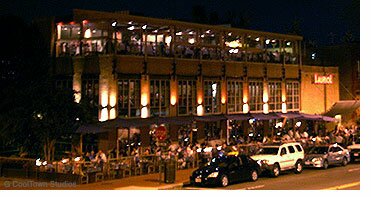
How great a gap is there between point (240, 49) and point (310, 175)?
51.6 ft

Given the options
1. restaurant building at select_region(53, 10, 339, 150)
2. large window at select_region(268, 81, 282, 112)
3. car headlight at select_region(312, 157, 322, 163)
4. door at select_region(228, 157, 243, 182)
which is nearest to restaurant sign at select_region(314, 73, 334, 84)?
restaurant building at select_region(53, 10, 339, 150)

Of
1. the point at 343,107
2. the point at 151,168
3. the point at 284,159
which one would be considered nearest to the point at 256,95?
the point at 343,107

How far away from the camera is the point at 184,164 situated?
2962 centimetres

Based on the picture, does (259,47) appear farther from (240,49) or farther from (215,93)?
(215,93)

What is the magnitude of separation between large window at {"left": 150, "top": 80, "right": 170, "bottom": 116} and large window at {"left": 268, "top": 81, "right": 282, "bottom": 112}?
10.7 metres

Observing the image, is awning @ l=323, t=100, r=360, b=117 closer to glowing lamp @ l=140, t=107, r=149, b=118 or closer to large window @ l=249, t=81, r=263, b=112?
large window @ l=249, t=81, r=263, b=112

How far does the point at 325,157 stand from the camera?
99.5 ft

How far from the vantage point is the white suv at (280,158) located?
87.0 ft

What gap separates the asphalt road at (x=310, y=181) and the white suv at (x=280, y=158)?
39cm

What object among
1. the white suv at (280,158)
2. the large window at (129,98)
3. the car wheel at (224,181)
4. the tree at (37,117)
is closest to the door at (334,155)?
the white suv at (280,158)

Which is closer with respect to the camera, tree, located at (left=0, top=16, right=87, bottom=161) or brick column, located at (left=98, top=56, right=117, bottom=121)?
tree, located at (left=0, top=16, right=87, bottom=161)

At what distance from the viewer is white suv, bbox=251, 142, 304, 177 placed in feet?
87.0

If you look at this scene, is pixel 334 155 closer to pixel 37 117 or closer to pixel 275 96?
pixel 275 96

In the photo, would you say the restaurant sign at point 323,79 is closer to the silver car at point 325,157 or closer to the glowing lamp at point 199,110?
the glowing lamp at point 199,110
